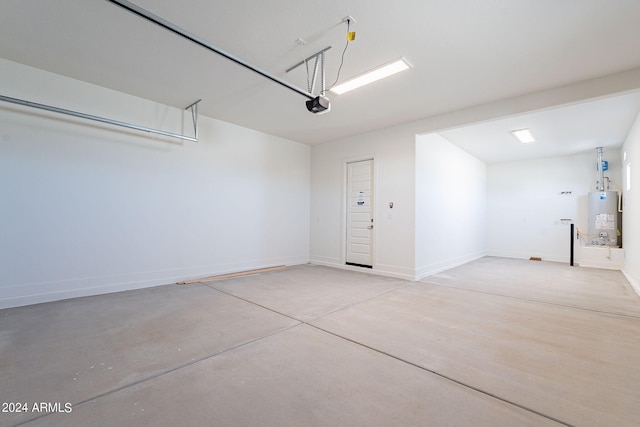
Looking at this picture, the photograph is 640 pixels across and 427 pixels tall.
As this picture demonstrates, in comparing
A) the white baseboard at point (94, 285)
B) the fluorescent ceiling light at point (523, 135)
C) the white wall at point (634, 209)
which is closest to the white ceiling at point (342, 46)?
the white wall at point (634, 209)

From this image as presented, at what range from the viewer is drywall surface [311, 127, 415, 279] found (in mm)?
5215

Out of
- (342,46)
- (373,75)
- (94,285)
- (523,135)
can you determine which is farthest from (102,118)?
(523,135)

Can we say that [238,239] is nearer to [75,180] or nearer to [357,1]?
[75,180]

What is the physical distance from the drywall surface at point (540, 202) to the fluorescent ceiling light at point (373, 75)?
23.3 feet

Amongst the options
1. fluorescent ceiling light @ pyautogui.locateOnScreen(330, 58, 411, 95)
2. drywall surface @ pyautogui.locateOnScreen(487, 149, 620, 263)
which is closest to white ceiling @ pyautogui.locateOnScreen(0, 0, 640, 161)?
fluorescent ceiling light @ pyautogui.locateOnScreen(330, 58, 411, 95)

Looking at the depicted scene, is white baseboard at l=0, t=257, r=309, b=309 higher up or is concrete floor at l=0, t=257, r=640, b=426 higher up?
white baseboard at l=0, t=257, r=309, b=309

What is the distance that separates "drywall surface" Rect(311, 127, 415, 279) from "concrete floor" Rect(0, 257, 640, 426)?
4.84ft

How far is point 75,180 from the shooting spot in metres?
3.81

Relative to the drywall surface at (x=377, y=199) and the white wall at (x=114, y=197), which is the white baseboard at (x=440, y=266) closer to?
the drywall surface at (x=377, y=199)

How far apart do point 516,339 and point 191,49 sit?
4499 mm

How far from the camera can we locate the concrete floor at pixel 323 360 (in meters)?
1.61

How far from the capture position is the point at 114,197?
411 cm

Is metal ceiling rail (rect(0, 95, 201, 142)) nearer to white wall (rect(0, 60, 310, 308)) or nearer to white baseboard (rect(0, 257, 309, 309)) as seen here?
white wall (rect(0, 60, 310, 308))

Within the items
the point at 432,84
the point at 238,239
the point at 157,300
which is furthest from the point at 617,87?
the point at 157,300
